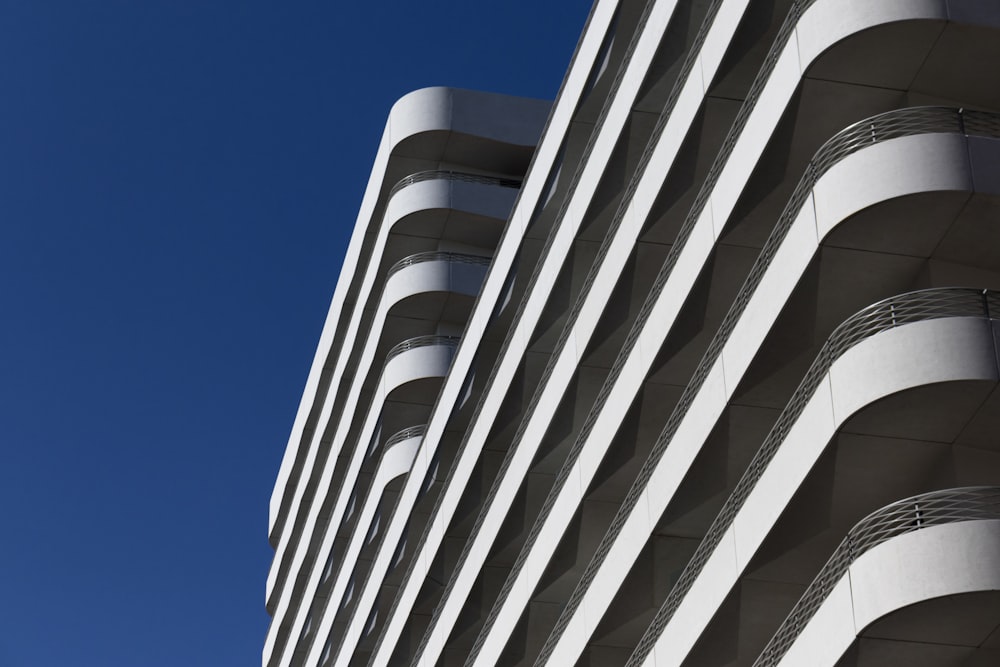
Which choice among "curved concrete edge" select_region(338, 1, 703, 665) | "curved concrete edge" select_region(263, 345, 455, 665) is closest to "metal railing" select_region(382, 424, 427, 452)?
"curved concrete edge" select_region(263, 345, 455, 665)

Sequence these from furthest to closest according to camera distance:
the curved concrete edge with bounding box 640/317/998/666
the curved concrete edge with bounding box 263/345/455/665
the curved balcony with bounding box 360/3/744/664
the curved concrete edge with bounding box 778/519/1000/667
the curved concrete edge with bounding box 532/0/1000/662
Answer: the curved concrete edge with bounding box 263/345/455/665
the curved balcony with bounding box 360/3/744/664
the curved concrete edge with bounding box 532/0/1000/662
the curved concrete edge with bounding box 640/317/998/666
the curved concrete edge with bounding box 778/519/1000/667

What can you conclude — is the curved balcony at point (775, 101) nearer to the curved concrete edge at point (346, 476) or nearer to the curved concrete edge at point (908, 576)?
the curved concrete edge at point (908, 576)

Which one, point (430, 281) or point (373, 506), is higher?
point (430, 281)

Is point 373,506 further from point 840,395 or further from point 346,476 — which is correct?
point 840,395

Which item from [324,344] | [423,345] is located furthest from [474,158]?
[324,344]

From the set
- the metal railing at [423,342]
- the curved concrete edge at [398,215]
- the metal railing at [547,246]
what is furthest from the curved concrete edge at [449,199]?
the metal railing at [547,246]

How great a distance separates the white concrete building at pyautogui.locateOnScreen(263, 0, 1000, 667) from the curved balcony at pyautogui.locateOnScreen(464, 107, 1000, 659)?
0.04m

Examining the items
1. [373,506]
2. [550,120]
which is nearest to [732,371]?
[550,120]

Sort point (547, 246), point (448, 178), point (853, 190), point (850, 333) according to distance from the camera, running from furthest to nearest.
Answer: point (448, 178)
point (547, 246)
point (850, 333)
point (853, 190)

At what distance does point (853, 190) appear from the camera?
21.1 m

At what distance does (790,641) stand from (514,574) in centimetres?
1260

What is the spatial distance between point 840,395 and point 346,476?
33.2 m

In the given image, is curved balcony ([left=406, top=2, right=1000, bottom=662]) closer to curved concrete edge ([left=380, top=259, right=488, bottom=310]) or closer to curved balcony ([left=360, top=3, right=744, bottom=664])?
curved balcony ([left=360, top=3, right=744, bottom=664])

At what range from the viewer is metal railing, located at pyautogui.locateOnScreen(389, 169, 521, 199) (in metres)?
45.9
